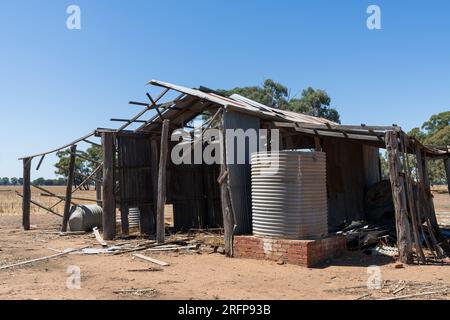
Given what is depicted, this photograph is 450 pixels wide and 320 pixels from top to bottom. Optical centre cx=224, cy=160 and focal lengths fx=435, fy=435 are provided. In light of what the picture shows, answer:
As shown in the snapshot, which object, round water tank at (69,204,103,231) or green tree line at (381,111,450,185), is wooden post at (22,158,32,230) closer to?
round water tank at (69,204,103,231)

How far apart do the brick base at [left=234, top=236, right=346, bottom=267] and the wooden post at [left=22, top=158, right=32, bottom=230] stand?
9.74 m

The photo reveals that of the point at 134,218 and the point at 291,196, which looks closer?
the point at 291,196

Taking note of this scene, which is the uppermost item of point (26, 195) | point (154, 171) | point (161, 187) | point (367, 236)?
point (154, 171)

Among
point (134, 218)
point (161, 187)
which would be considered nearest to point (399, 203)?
point (161, 187)

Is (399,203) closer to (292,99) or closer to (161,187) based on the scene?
(161,187)

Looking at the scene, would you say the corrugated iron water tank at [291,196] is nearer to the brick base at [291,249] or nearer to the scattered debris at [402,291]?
the brick base at [291,249]

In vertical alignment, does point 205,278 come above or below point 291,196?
below

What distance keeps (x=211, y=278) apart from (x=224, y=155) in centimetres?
318

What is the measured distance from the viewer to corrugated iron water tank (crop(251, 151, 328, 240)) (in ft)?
28.1

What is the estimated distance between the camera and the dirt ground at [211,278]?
6281 millimetres

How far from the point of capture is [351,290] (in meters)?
6.44

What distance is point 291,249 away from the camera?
330 inches
